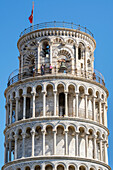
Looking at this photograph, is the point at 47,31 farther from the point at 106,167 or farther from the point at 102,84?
the point at 106,167

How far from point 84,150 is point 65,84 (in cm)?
707

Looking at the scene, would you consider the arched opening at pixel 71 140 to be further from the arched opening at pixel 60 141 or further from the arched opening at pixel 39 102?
the arched opening at pixel 39 102

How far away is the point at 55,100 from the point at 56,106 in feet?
2.06

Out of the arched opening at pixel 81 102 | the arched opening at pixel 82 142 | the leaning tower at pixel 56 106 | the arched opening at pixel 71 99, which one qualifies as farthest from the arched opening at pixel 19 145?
the arched opening at pixel 81 102

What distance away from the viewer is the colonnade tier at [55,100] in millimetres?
60938

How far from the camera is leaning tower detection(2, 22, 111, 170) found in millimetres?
59406

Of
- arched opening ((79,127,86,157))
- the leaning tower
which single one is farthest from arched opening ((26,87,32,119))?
arched opening ((79,127,86,157))

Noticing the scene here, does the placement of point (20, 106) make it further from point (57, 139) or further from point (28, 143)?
point (57, 139)

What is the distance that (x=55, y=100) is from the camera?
6081 cm

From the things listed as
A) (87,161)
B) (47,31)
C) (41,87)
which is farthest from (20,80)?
(87,161)

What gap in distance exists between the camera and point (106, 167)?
6128 centimetres

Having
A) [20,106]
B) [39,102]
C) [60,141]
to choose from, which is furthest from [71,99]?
[20,106]

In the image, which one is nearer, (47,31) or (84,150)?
(84,150)

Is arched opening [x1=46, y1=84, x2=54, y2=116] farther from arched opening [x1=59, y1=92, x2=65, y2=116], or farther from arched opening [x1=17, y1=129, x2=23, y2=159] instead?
arched opening [x1=17, y1=129, x2=23, y2=159]
